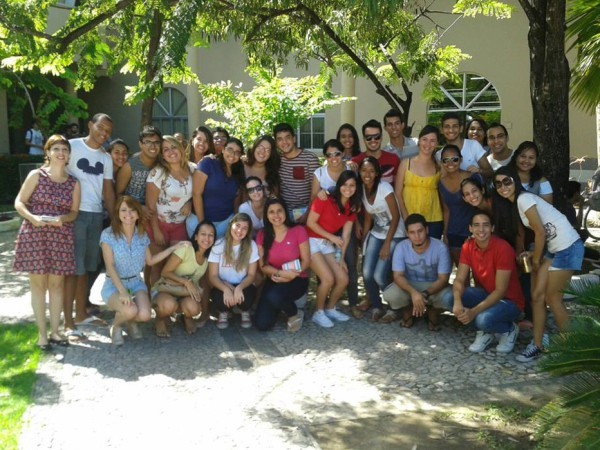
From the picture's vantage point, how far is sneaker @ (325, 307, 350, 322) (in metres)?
6.35

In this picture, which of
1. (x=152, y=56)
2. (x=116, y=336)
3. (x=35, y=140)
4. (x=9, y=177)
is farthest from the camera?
(x=35, y=140)

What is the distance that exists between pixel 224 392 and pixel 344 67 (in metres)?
7.57

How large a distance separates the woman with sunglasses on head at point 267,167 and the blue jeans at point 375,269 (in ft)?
3.52

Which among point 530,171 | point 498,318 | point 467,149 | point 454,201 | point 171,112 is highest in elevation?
point 171,112

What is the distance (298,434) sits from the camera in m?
4.11

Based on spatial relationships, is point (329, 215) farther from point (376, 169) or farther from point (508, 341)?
point (508, 341)

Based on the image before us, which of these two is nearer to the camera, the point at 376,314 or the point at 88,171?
the point at 88,171

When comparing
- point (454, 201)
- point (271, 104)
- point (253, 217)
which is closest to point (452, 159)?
point (454, 201)

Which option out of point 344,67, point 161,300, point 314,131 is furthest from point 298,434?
point 314,131

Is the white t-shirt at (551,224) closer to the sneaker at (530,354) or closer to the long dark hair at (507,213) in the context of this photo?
the long dark hair at (507,213)

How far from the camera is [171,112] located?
21156 millimetres

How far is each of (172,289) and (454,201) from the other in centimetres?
269

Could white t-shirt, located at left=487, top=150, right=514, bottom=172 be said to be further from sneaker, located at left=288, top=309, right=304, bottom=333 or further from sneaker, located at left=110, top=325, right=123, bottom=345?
sneaker, located at left=110, top=325, right=123, bottom=345

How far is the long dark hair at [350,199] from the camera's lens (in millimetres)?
6141
